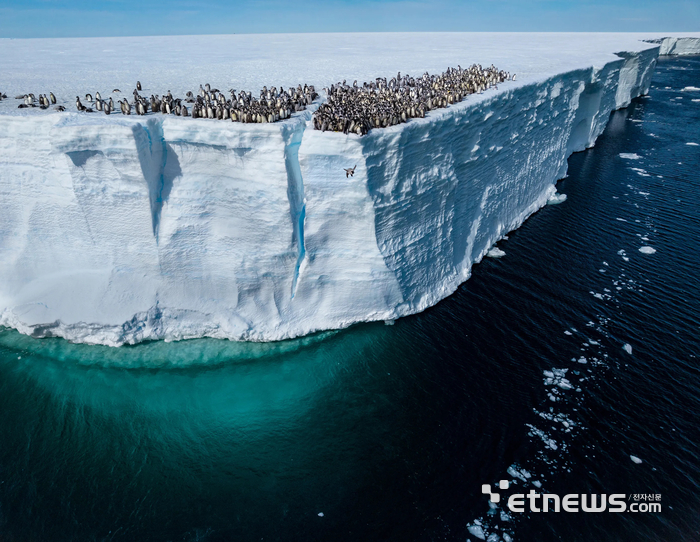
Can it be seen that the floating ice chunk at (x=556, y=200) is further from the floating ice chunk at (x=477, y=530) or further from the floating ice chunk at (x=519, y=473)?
the floating ice chunk at (x=477, y=530)

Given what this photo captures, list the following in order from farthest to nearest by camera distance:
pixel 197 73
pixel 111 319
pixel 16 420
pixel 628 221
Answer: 1. pixel 197 73
2. pixel 628 221
3. pixel 111 319
4. pixel 16 420

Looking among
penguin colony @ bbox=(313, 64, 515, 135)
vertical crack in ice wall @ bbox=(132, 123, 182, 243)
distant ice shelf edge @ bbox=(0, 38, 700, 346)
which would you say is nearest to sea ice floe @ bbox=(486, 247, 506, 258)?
distant ice shelf edge @ bbox=(0, 38, 700, 346)

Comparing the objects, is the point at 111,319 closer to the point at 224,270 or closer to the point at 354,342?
the point at 224,270

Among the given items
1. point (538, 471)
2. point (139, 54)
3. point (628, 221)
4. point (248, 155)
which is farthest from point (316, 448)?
point (139, 54)

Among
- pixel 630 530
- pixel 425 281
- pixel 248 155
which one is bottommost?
pixel 630 530

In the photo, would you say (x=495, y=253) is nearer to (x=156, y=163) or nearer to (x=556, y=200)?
(x=556, y=200)

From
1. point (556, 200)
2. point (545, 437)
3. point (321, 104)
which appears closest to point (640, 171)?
point (556, 200)

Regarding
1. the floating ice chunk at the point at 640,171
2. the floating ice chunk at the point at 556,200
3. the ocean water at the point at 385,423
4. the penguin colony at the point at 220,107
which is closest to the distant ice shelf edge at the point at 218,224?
the penguin colony at the point at 220,107
